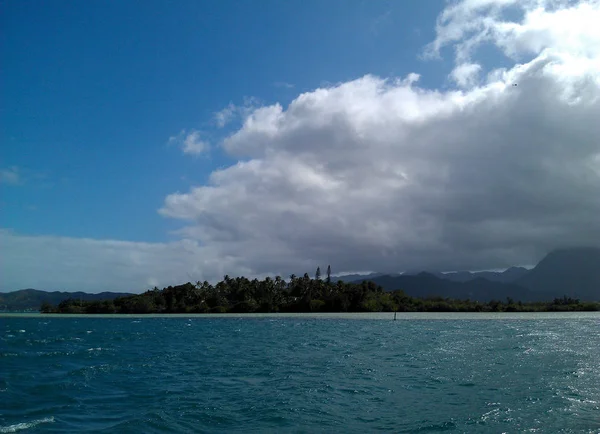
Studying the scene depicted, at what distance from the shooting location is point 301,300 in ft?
581

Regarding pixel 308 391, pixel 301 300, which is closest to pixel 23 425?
pixel 308 391

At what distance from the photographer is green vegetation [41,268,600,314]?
172250mm

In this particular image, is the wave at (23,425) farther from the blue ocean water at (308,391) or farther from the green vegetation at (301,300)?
the green vegetation at (301,300)

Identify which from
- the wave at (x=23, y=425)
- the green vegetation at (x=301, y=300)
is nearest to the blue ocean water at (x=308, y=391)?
the wave at (x=23, y=425)

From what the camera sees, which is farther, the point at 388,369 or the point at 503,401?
the point at 388,369

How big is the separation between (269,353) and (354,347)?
856 centimetres

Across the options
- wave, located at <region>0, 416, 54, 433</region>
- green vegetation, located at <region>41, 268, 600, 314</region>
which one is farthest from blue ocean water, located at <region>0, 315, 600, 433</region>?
green vegetation, located at <region>41, 268, 600, 314</region>

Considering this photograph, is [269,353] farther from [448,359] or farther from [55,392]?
[55,392]

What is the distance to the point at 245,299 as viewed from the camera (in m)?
179

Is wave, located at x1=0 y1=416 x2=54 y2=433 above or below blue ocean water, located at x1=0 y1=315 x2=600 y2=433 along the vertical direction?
above

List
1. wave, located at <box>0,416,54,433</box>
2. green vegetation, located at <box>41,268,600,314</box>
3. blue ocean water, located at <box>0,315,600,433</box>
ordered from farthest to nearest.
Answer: green vegetation, located at <box>41,268,600,314</box> < blue ocean water, located at <box>0,315,600,433</box> < wave, located at <box>0,416,54,433</box>

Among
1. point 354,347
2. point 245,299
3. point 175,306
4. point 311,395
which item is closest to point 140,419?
point 311,395

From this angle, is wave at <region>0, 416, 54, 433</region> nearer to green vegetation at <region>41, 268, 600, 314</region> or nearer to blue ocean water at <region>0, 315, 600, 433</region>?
blue ocean water at <region>0, 315, 600, 433</region>

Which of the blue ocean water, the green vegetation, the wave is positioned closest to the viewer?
the wave
